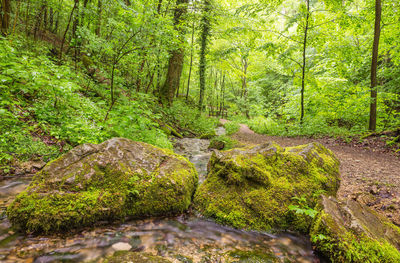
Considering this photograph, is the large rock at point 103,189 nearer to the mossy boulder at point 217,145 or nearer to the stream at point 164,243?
the stream at point 164,243

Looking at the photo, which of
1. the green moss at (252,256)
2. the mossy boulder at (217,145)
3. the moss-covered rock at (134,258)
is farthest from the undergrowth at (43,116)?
the green moss at (252,256)

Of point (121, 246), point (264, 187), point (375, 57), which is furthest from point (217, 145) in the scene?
point (375, 57)

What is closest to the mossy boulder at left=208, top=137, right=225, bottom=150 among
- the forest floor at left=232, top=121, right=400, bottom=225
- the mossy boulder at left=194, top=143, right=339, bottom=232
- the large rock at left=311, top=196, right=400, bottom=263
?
the mossy boulder at left=194, top=143, right=339, bottom=232

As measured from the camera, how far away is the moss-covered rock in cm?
185

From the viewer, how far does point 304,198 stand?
9.93 ft

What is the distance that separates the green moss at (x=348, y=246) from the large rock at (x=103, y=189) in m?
1.92

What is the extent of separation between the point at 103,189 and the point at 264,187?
2.56m

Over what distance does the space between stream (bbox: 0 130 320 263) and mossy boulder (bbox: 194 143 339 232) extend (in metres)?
0.21

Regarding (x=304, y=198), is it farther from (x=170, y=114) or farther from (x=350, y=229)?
(x=170, y=114)

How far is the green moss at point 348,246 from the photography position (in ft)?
6.41

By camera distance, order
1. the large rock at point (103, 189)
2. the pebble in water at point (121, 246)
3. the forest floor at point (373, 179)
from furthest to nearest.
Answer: the forest floor at point (373, 179) < the large rock at point (103, 189) < the pebble in water at point (121, 246)

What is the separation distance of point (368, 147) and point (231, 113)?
983 inches

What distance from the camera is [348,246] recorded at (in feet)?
6.64

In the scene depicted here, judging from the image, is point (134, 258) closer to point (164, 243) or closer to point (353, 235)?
point (164, 243)
